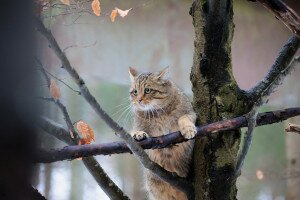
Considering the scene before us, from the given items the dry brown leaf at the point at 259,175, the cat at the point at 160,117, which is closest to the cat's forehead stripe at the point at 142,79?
the cat at the point at 160,117

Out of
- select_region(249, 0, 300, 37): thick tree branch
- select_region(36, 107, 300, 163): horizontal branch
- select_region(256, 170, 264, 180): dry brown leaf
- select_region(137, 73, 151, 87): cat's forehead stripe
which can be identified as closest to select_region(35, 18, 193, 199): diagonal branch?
select_region(36, 107, 300, 163): horizontal branch

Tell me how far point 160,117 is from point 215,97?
0.19 meters

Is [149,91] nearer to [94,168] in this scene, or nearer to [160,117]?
[160,117]

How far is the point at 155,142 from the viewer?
86 centimetres

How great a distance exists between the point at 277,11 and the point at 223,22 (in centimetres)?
13

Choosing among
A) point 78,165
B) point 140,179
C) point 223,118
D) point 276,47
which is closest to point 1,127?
point 223,118

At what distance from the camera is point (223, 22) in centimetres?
101

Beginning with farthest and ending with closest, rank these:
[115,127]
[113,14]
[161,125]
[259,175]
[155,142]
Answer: [259,175] → [113,14] → [161,125] → [155,142] → [115,127]

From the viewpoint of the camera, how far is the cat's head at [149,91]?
1115 mm

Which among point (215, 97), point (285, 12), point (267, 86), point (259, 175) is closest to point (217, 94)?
point (215, 97)

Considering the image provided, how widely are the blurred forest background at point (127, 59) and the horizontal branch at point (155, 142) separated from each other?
0.15 meters

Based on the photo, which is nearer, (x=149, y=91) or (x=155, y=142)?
(x=155, y=142)

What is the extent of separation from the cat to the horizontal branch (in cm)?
18

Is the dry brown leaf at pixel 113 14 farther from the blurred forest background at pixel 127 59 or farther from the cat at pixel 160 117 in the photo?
the cat at pixel 160 117
